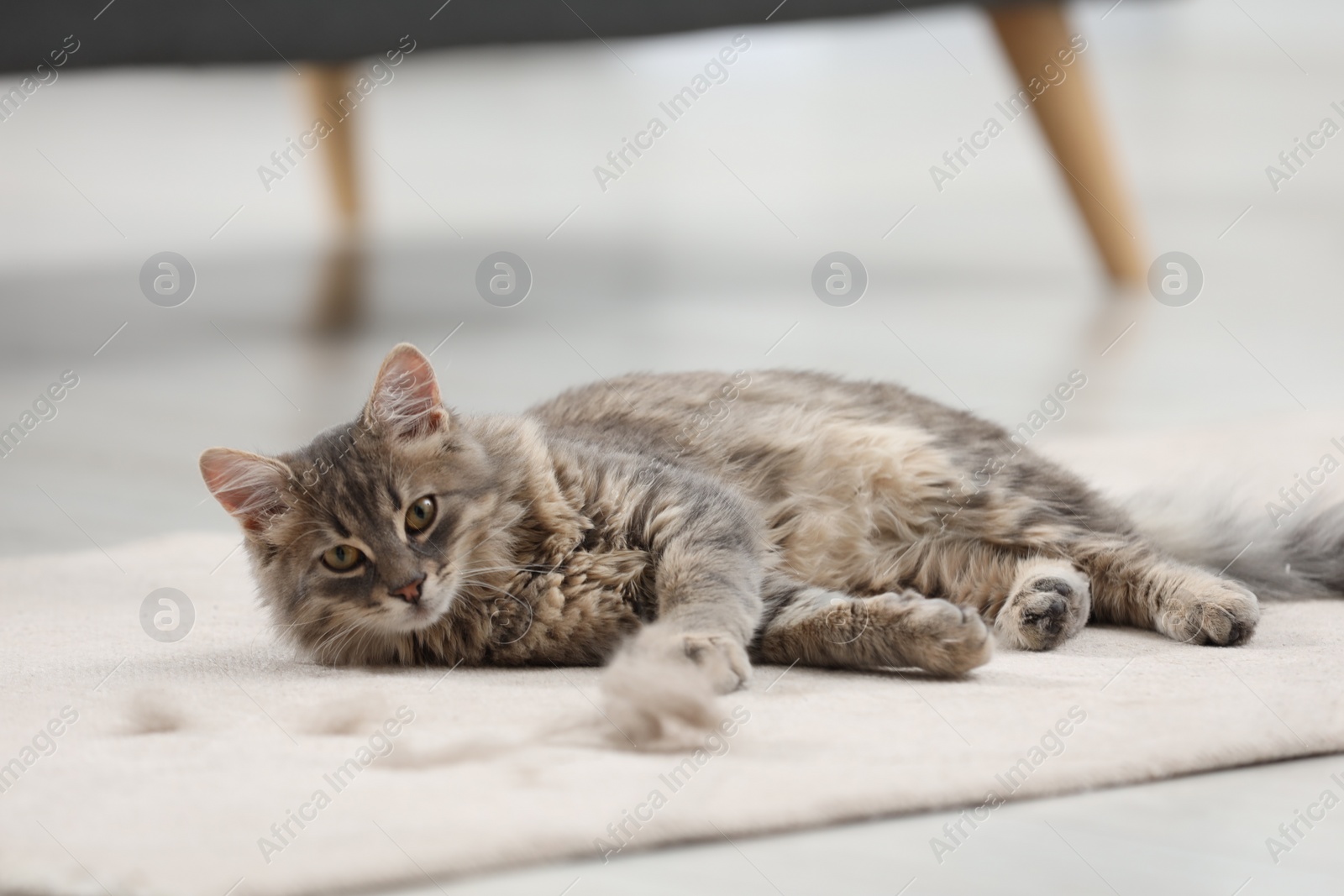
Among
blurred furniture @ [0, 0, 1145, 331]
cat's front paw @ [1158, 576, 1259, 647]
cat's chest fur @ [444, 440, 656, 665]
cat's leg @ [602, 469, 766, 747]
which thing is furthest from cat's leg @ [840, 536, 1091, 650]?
blurred furniture @ [0, 0, 1145, 331]

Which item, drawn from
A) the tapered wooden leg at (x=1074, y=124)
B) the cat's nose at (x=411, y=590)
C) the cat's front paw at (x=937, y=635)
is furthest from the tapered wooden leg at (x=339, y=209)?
the cat's front paw at (x=937, y=635)

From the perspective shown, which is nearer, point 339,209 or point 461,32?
point 461,32

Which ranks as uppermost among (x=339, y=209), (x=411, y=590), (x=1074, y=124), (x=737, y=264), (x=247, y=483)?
(x=1074, y=124)

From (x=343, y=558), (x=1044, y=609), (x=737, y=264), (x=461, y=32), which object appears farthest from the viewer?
(x=737, y=264)

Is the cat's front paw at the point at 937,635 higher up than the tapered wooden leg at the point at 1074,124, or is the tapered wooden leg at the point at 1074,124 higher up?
the tapered wooden leg at the point at 1074,124

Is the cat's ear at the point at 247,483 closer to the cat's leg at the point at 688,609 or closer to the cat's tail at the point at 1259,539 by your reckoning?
the cat's leg at the point at 688,609

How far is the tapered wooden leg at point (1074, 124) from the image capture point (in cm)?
527

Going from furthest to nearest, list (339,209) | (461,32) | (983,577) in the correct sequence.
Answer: (339,209) → (461,32) → (983,577)

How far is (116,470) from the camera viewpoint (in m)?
3.62

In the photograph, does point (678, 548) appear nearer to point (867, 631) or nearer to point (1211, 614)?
point (867, 631)

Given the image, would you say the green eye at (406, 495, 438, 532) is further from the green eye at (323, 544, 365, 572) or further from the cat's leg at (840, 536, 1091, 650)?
the cat's leg at (840, 536, 1091, 650)

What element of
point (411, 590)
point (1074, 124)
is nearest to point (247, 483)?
point (411, 590)

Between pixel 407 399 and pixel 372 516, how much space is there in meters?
0.21

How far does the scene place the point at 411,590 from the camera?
1.99 metres
